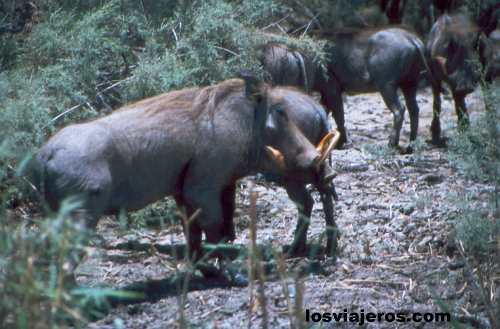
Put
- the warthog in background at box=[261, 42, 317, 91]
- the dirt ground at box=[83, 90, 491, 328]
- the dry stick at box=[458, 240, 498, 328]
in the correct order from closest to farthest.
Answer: the dry stick at box=[458, 240, 498, 328], the dirt ground at box=[83, 90, 491, 328], the warthog in background at box=[261, 42, 317, 91]

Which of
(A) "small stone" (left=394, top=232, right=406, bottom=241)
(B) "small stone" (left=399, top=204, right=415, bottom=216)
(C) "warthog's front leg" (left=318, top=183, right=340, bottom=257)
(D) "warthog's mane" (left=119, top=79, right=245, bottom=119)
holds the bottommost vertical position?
(A) "small stone" (left=394, top=232, right=406, bottom=241)

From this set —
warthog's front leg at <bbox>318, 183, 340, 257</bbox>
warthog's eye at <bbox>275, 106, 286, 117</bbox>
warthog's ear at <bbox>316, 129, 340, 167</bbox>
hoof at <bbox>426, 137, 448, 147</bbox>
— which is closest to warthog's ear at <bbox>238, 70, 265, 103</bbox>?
warthog's eye at <bbox>275, 106, 286, 117</bbox>

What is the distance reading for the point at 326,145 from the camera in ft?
21.9

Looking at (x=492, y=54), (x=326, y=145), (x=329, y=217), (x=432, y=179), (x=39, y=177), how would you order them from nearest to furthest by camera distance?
(x=39, y=177) → (x=326, y=145) → (x=329, y=217) → (x=432, y=179) → (x=492, y=54)

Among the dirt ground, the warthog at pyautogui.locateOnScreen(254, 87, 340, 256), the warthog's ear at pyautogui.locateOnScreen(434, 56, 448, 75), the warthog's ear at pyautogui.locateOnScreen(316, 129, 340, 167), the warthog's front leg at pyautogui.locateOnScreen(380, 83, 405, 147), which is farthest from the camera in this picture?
the warthog's ear at pyautogui.locateOnScreen(434, 56, 448, 75)

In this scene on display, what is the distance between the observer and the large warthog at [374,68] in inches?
424

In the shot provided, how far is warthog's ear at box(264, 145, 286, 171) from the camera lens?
6.37 m

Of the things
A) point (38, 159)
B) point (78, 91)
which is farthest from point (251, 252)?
point (78, 91)

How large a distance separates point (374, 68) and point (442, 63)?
30.4 inches

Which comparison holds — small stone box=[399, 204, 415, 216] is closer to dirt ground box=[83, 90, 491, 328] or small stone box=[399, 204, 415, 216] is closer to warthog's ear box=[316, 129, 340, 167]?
dirt ground box=[83, 90, 491, 328]

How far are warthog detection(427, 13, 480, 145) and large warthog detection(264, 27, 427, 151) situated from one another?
0.22 metres

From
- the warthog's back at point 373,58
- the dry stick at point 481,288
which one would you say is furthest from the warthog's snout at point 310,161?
the warthog's back at point 373,58

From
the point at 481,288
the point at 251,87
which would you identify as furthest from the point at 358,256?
the point at 481,288

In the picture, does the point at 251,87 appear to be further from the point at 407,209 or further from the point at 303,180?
the point at 407,209
